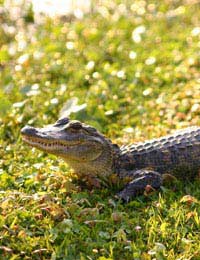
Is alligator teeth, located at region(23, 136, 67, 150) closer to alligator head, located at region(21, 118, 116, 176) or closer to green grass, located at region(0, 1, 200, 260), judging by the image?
alligator head, located at region(21, 118, 116, 176)

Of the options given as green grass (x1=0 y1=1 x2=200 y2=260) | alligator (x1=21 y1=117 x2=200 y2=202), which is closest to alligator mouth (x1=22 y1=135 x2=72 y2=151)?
alligator (x1=21 y1=117 x2=200 y2=202)

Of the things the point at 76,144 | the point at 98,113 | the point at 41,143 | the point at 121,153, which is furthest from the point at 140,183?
the point at 98,113

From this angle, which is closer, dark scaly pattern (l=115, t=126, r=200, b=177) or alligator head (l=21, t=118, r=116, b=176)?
alligator head (l=21, t=118, r=116, b=176)

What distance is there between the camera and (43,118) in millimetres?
7871

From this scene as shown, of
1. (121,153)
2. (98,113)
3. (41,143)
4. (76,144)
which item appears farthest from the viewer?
(98,113)

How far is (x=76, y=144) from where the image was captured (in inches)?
252

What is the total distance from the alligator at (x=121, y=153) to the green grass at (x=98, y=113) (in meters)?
0.15

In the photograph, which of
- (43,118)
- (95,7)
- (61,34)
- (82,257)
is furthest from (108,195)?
(95,7)

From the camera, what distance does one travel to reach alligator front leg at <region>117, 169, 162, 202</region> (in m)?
6.25

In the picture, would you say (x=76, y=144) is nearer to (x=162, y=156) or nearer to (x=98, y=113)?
(x=162, y=156)

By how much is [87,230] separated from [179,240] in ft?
2.30

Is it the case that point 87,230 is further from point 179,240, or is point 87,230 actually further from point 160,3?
point 160,3

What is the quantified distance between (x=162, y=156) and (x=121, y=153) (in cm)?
37

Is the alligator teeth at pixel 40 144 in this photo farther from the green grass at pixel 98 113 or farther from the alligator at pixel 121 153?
the green grass at pixel 98 113
